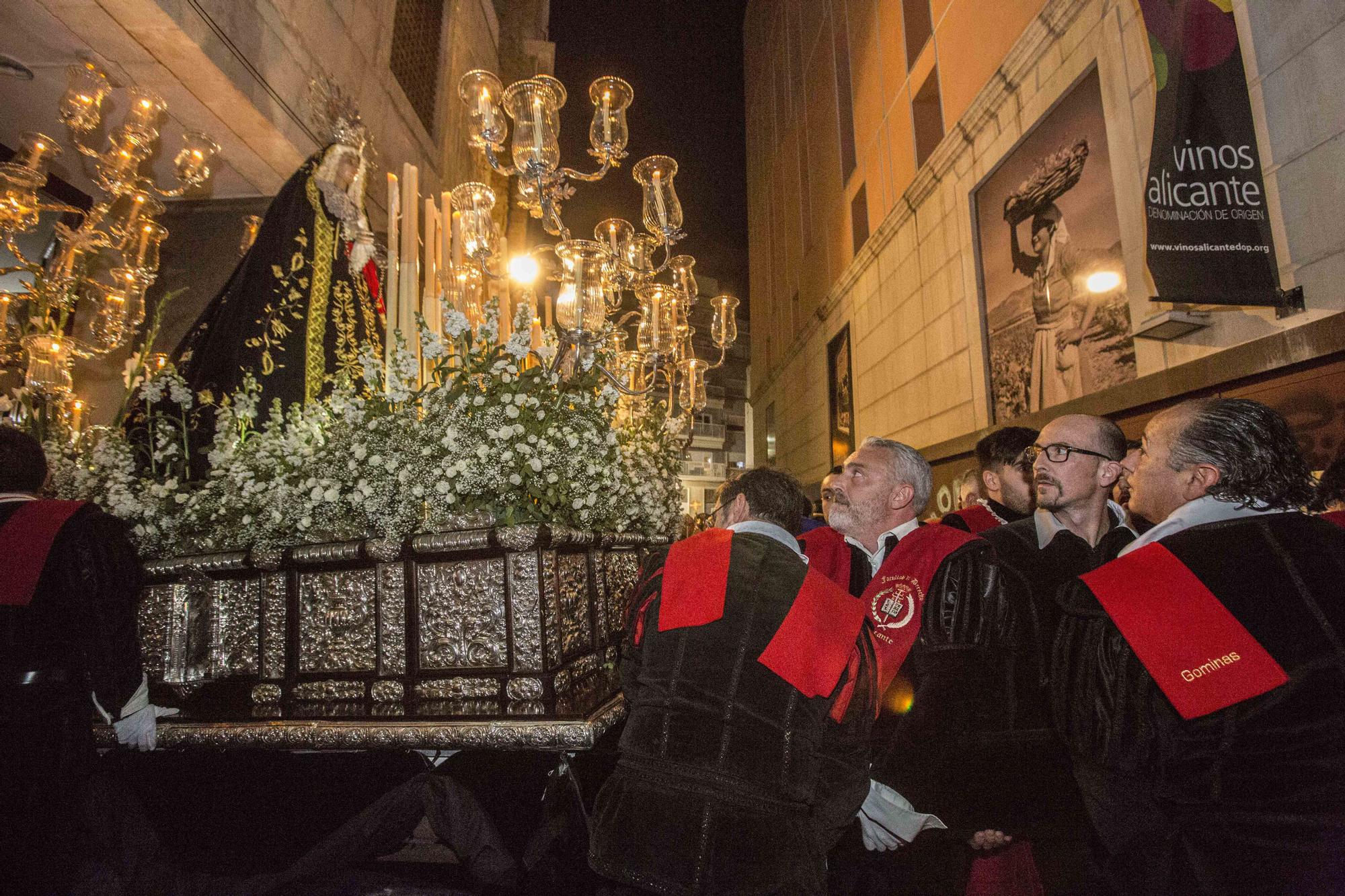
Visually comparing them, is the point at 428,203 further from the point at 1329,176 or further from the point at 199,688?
the point at 1329,176

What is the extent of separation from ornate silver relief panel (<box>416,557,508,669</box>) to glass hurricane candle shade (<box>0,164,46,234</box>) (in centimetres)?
264

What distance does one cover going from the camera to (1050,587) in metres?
2.20

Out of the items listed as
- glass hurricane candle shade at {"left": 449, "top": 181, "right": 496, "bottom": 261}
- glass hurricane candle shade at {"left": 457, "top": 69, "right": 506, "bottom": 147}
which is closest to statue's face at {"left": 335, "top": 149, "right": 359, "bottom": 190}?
glass hurricane candle shade at {"left": 449, "top": 181, "right": 496, "bottom": 261}

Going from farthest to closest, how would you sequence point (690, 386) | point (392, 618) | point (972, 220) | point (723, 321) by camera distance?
1. point (972, 220)
2. point (690, 386)
3. point (723, 321)
4. point (392, 618)

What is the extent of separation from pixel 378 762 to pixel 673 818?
93 cm

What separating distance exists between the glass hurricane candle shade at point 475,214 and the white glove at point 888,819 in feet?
10.4

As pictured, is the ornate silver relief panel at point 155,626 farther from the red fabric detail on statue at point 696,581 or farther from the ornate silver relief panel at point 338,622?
the red fabric detail on statue at point 696,581

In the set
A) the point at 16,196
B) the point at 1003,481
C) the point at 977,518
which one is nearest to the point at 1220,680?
the point at 1003,481

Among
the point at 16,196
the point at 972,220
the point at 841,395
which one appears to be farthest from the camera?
the point at 841,395

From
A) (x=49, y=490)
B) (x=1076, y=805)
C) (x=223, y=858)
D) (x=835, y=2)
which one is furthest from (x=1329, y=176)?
(x=835, y=2)

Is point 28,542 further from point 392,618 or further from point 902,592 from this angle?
point 902,592

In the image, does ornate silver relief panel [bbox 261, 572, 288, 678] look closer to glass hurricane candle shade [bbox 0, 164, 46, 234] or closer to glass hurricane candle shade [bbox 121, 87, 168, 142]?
glass hurricane candle shade [bbox 0, 164, 46, 234]

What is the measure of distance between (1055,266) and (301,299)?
551 cm

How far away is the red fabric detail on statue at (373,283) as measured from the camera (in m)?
3.55
